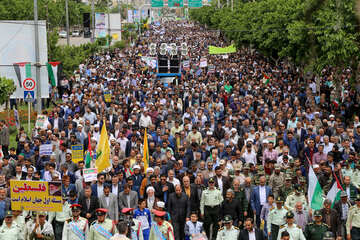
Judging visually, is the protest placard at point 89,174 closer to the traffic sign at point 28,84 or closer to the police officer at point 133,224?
the police officer at point 133,224

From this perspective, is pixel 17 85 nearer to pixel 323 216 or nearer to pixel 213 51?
pixel 323 216

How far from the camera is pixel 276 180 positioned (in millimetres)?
11141

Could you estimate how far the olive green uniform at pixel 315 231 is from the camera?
894 cm

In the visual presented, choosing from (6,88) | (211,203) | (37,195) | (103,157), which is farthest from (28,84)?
(37,195)

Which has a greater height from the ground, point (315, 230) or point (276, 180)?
point (276, 180)

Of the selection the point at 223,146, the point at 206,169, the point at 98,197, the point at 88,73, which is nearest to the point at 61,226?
the point at 98,197

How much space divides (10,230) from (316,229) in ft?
14.8

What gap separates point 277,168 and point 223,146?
108 inches

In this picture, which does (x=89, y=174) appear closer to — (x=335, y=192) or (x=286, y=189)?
(x=286, y=189)

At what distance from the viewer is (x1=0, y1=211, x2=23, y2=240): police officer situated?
8953mm

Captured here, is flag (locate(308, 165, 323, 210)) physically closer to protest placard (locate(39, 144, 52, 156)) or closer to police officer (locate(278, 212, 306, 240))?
police officer (locate(278, 212, 306, 240))

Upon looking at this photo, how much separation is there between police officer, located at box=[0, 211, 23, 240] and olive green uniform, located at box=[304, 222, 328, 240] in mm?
4265

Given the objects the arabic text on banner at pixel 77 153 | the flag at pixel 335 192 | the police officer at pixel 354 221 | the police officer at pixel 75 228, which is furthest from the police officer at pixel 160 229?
the arabic text on banner at pixel 77 153

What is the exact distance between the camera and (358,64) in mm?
22125
